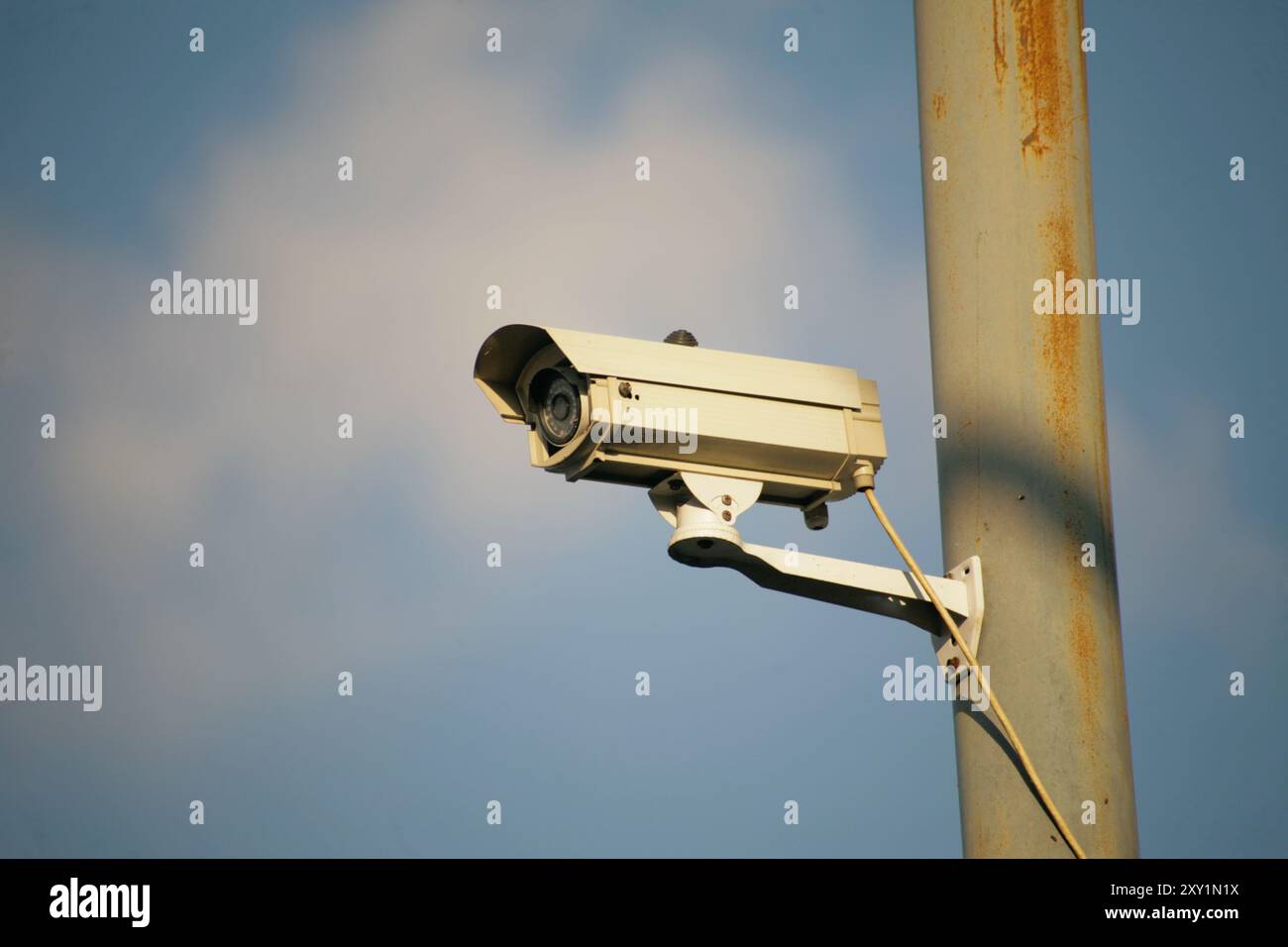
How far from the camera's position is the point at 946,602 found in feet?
12.6

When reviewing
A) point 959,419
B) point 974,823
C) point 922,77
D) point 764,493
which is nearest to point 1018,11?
point 922,77

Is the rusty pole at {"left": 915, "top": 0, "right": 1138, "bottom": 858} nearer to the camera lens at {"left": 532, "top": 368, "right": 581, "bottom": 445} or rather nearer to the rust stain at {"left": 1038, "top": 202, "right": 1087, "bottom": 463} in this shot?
the rust stain at {"left": 1038, "top": 202, "right": 1087, "bottom": 463}

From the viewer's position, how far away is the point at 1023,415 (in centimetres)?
388

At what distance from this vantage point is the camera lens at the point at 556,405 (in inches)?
152

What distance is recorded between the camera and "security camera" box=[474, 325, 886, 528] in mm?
3809

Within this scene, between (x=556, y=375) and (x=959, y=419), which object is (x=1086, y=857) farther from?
(x=556, y=375)

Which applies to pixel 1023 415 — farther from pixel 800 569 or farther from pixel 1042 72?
pixel 1042 72

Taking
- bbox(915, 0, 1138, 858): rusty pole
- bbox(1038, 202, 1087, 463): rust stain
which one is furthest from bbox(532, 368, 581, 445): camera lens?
bbox(1038, 202, 1087, 463): rust stain

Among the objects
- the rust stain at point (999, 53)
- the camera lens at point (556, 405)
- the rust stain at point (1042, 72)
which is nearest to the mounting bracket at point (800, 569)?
the camera lens at point (556, 405)

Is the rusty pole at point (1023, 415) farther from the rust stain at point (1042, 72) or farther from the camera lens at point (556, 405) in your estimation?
the camera lens at point (556, 405)

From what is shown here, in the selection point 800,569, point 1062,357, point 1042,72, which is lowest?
point 800,569

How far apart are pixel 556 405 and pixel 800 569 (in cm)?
58

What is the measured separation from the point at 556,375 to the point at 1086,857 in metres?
1.37

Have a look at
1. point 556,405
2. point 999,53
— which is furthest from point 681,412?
point 999,53
